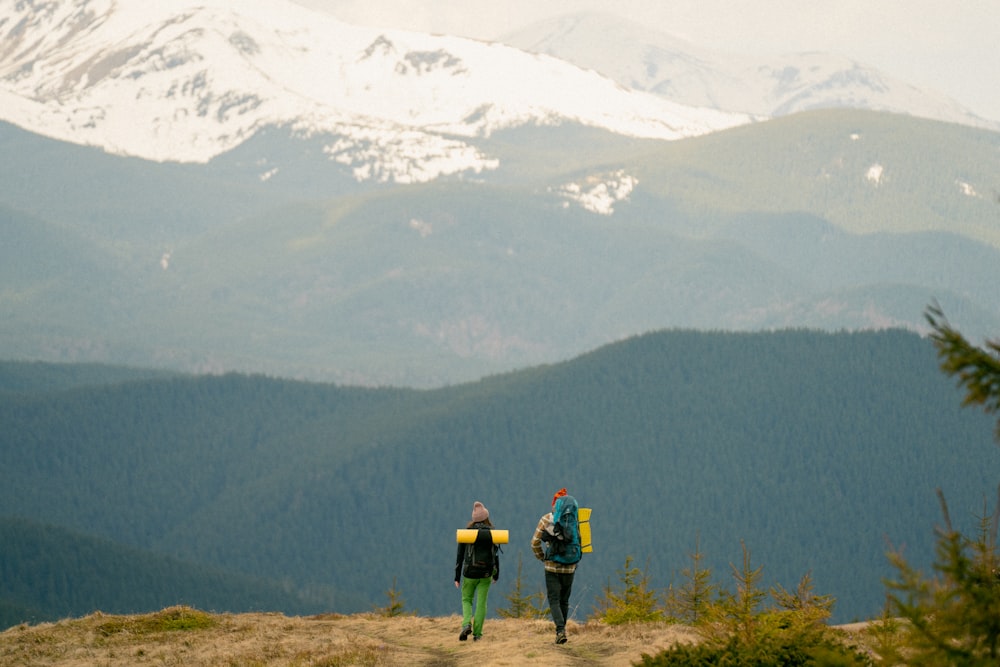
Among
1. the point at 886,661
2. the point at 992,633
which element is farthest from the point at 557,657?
the point at 992,633

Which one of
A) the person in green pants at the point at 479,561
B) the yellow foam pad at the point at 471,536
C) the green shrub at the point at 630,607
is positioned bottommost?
the green shrub at the point at 630,607

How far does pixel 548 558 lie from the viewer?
42.2 meters

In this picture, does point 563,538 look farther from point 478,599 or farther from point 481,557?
point 478,599

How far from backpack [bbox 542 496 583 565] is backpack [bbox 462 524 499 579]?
1981 millimetres

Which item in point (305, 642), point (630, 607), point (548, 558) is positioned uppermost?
point (548, 558)

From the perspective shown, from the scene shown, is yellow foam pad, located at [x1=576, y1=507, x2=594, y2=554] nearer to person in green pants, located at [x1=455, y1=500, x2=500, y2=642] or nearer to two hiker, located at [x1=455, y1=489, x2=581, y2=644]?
two hiker, located at [x1=455, y1=489, x2=581, y2=644]

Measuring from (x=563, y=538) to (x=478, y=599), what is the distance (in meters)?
3.89

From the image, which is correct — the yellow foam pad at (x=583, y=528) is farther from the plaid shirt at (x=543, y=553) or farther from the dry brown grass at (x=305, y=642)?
the dry brown grass at (x=305, y=642)

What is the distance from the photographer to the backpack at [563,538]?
138ft

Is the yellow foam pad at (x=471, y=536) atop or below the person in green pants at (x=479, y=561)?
atop

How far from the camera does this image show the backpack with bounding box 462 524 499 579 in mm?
43438

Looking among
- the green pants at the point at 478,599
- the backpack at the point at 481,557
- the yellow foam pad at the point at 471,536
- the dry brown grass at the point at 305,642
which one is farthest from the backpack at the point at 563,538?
the dry brown grass at the point at 305,642

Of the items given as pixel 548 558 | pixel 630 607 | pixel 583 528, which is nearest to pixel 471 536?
pixel 548 558

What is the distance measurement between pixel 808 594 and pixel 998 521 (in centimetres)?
2506
